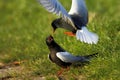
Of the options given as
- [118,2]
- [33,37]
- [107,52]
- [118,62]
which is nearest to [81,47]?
[107,52]

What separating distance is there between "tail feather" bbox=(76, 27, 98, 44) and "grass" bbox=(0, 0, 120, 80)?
28 centimetres

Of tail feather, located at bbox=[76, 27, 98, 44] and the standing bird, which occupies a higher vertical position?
the standing bird

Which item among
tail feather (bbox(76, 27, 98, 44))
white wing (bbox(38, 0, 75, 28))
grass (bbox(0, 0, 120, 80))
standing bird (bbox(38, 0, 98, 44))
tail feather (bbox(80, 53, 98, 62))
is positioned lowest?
grass (bbox(0, 0, 120, 80))

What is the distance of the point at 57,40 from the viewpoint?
8438 millimetres

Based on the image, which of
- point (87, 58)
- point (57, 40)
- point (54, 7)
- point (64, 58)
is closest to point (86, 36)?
point (87, 58)

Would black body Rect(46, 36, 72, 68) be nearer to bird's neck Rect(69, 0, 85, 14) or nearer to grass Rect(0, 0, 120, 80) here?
grass Rect(0, 0, 120, 80)

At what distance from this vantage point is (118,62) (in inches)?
254

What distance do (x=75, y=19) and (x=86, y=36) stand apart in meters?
0.44

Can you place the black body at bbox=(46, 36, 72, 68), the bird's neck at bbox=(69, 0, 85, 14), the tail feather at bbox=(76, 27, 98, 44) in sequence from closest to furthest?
the tail feather at bbox=(76, 27, 98, 44) → the black body at bbox=(46, 36, 72, 68) → the bird's neck at bbox=(69, 0, 85, 14)

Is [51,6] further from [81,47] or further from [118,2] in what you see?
[118,2]

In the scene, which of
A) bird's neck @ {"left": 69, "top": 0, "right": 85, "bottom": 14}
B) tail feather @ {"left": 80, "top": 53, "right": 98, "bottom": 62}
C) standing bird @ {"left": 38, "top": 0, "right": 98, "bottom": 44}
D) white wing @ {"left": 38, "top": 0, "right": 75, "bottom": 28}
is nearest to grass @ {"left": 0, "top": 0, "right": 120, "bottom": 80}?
tail feather @ {"left": 80, "top": 53, "right": 98, "bottom": 62}

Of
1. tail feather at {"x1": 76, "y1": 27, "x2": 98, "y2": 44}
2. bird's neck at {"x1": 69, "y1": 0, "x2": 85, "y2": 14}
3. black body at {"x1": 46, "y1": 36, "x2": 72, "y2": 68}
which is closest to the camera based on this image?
tail feather at {"x1": 76, "y1": 27, "x2": 98, "y2": 44}

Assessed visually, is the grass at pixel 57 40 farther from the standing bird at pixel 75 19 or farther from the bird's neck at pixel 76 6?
the bird's neck at pixel 76 6

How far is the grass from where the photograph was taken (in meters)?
6.70
